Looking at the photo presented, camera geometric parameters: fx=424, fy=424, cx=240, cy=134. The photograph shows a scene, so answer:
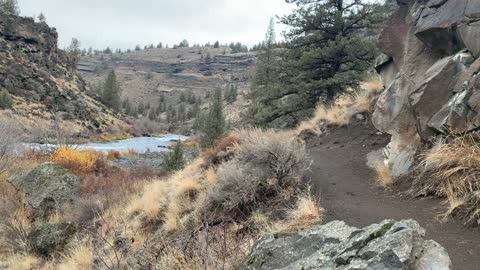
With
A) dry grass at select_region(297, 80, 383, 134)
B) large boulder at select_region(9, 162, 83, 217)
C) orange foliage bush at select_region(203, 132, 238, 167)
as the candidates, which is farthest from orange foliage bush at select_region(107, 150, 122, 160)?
orange foliage bush at select_region(203, 132, 238, 167)

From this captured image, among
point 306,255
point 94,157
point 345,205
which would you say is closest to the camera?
point 306,255

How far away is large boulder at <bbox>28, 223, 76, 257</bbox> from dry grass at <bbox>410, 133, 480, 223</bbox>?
9223mm

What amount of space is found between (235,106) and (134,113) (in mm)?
28605

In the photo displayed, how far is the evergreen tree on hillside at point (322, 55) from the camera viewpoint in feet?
60.5

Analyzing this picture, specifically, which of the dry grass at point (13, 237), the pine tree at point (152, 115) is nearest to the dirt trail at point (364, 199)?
the dry grass at point (13, 237)

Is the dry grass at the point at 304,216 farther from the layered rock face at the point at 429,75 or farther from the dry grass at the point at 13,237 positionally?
the dry grass at the point at 13,237

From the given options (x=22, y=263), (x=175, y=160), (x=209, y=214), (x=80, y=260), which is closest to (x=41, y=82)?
(x=175, y=160)

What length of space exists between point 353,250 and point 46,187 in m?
14.9

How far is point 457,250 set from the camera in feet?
16.6

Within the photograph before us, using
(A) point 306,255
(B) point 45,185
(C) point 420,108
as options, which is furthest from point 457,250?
(B) point 45,185

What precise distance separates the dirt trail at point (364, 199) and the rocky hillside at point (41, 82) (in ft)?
164

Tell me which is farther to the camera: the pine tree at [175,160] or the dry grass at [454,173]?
the pine tree at [175,160]

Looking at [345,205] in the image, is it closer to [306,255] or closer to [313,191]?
[313,191]

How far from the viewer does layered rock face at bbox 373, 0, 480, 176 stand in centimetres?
732
